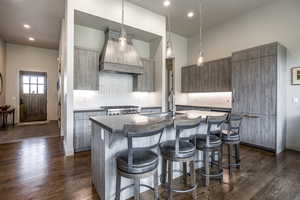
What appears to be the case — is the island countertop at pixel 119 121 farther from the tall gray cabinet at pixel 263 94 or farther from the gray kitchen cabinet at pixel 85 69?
the tall gray cabinet at pixel 263 94

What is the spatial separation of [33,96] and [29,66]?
144 cm

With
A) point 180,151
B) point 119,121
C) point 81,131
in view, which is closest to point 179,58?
point 81,131

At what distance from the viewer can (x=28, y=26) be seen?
517 cm

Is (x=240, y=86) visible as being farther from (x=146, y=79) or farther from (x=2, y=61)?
(x=2, y=61)

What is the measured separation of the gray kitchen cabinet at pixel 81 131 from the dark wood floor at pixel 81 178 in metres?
0.21

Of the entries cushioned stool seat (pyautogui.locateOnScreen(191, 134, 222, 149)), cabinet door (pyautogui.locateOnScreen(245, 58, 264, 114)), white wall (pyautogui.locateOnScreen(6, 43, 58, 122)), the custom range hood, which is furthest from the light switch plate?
white wall (pyautogui.locateOnScreen(6, 43, 58, 122))

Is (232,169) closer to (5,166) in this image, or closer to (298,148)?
(298,148)

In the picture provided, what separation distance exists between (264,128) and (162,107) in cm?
279

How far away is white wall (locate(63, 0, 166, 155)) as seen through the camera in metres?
3.30

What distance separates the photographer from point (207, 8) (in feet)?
14.2

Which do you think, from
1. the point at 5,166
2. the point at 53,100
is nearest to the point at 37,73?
the point at 53,100

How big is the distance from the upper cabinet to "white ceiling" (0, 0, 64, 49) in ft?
15.4

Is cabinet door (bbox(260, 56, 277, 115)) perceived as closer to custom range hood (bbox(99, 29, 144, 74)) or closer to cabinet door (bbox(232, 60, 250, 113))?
cabinet door (bbox(232, 60, 250, 113))

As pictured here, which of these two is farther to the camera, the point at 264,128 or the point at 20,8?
the point at 20,8
